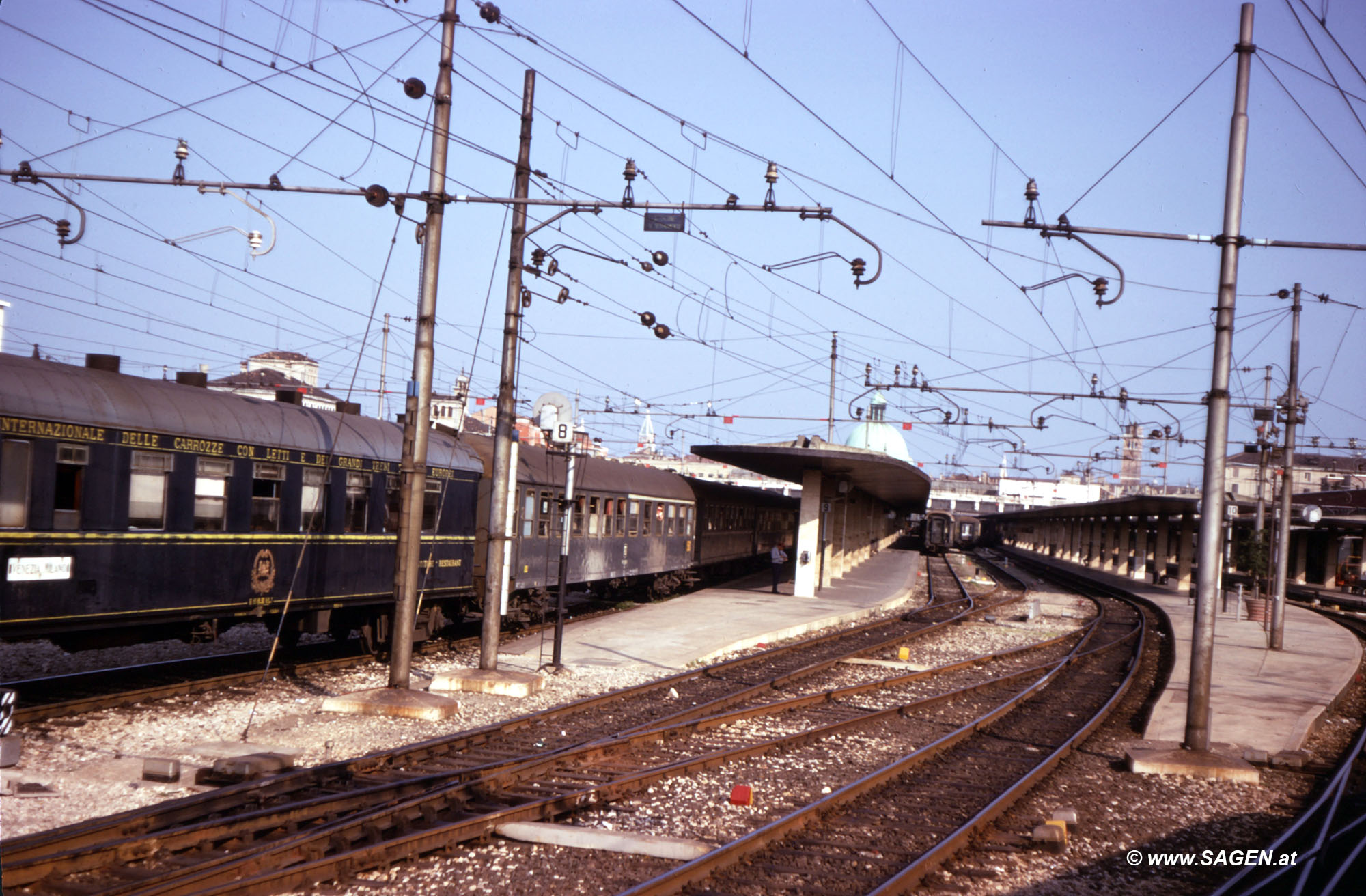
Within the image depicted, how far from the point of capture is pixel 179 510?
12.3 metres

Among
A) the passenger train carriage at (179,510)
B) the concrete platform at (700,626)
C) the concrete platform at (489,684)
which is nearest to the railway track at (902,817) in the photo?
the concrete platform at (489,684)

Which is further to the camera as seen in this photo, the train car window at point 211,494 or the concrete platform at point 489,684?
the concrete platform at point 489,684

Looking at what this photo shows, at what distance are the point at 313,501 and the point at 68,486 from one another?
3.93m

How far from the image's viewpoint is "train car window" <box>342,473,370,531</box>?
1535 cm

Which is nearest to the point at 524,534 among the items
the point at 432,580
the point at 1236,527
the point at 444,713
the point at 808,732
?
the point at 432,580

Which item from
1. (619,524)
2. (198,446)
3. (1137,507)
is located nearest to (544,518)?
(619,524)

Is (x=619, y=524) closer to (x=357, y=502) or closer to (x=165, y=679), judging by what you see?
(x=357, y=502)

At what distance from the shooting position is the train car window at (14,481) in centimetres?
1024

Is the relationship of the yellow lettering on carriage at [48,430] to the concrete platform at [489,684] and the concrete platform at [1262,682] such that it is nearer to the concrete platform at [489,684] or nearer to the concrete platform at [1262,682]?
the concrete platform at [489,684]

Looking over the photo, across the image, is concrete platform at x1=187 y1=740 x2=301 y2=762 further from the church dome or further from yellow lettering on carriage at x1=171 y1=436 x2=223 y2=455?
the church dome

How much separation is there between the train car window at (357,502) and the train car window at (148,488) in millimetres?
3298

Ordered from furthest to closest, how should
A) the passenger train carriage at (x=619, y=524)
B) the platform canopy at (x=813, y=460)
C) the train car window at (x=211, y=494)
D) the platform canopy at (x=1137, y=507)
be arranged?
the platform canopy at (x=1137, y=507) → the platform canopy at (x=813, y=460) → the passenger train carriage at (x=619, y=524) → the train car window at (x=211, y=494)

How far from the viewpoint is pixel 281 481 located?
14.0m

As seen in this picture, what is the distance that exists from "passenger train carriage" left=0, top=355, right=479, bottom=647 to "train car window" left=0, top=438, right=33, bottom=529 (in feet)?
0.04
